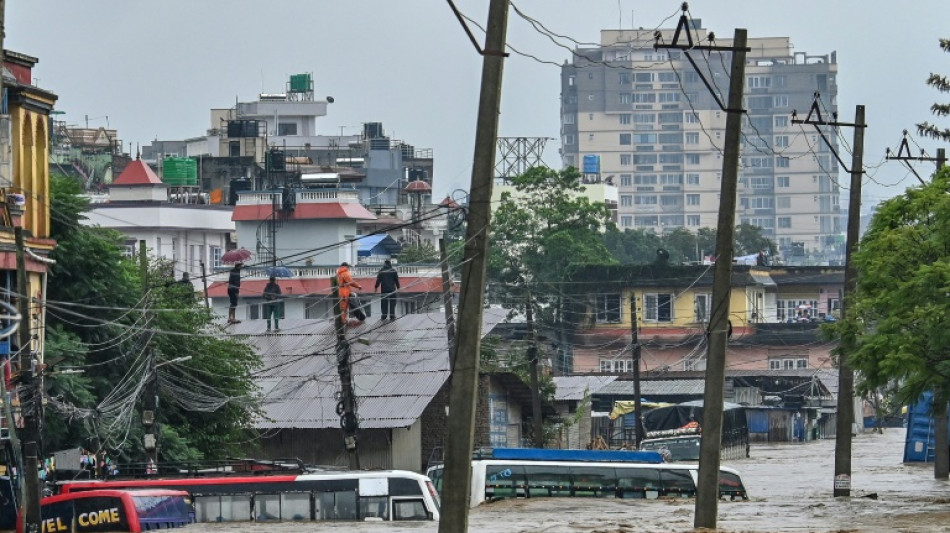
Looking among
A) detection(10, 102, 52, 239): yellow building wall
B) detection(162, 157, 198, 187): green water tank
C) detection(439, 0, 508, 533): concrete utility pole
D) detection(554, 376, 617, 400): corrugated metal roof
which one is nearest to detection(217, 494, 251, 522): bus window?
detection(10, 102, 52, 239): yellow building wall

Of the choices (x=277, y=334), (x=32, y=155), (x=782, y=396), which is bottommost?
(x=782, y=396)

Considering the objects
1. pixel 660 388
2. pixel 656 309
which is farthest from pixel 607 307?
pixel 660 388

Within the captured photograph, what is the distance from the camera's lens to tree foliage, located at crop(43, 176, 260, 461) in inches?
1849

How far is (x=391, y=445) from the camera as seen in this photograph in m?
57.3

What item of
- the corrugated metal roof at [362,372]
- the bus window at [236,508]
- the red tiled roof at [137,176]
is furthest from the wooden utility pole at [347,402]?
the red tiled roof at [137,176]

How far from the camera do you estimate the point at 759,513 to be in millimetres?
40312

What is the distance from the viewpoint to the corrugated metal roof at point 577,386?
78613 mm

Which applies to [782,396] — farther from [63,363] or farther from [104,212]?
[63,363]

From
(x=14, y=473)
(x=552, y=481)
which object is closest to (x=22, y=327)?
(x=14, y=473)

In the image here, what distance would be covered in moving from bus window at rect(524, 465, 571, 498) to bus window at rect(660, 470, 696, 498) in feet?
7.76

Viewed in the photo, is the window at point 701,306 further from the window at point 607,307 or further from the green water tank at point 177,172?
the green water tank at point 177,172

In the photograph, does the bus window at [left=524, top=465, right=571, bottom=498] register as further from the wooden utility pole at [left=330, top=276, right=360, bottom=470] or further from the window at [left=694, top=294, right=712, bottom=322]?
the window at [left=694, top=294, right=712, bottom=322]

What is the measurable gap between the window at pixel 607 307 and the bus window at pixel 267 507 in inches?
2650

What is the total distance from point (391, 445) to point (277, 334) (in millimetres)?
7887
